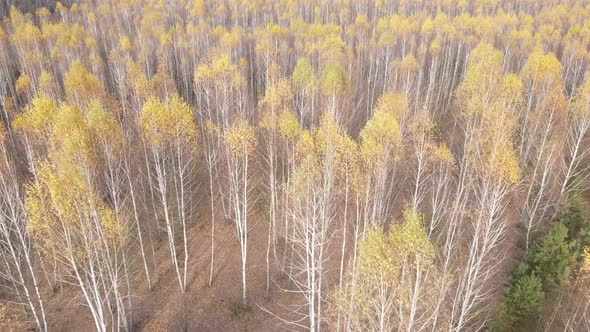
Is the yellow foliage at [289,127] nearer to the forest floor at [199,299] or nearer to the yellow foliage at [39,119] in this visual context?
the forest floor at [199,299]

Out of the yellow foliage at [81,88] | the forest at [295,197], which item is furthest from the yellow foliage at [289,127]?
the yellow foliage at [81,88]

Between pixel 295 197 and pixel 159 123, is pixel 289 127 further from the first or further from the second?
pixel 159 123

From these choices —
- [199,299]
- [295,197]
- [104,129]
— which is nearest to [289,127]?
[295,197]

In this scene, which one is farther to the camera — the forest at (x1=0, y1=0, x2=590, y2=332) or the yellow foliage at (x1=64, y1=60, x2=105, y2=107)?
the yellow foliage at (x1=64, y1=60, x2=105, y2=107)

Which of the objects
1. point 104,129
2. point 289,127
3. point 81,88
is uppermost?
point 81,88

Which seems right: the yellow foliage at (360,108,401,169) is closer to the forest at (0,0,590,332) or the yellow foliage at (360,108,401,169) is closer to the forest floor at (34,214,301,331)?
the forest at (0,0,590,332)

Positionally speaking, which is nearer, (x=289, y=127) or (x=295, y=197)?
(x=295, y=197)

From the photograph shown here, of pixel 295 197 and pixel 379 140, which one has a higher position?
pixel 379 140

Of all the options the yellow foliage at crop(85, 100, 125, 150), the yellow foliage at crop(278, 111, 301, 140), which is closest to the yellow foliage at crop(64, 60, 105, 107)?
the yellow foliage at crop(85, 100, 125, 150)
